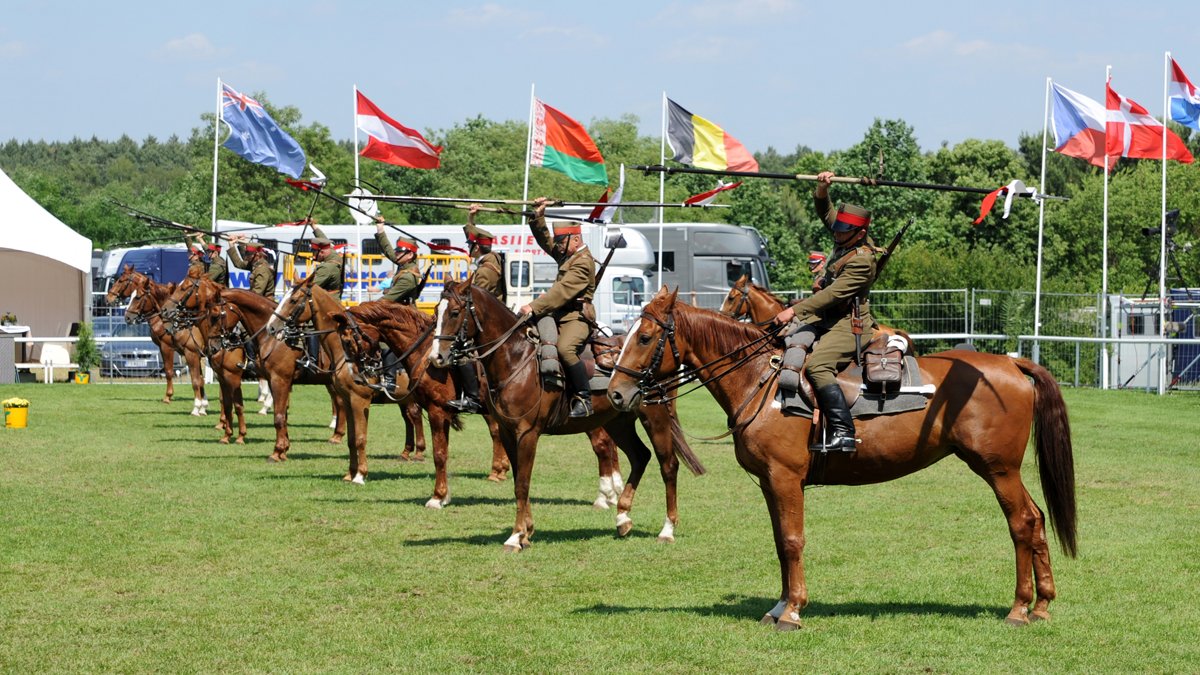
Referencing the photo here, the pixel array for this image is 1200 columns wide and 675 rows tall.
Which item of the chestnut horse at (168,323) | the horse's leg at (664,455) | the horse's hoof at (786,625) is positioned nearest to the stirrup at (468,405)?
the horse's leg at (664,455)

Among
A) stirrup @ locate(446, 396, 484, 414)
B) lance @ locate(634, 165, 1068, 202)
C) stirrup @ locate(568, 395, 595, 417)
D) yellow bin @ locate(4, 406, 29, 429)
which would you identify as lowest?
yellow bin @ locate(4, 406, 29, 429)

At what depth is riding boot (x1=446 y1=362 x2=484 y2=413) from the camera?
51.0ft

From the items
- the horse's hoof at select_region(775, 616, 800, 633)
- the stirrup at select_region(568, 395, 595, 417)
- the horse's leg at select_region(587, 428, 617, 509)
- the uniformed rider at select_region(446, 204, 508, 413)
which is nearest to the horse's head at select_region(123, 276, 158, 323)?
the uniformed rider at select_region(446, 204, 508, 413)

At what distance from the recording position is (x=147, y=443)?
73.5 ft

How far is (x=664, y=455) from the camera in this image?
13891 mm

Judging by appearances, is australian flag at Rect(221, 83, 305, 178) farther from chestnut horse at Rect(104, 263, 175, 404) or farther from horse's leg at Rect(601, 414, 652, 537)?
horse's leg at Rect(601, 414, 652, 537)

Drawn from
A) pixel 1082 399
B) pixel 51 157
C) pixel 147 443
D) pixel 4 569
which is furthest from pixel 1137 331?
pixel 51 157

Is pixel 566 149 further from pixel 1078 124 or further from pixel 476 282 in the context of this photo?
pixel 476 282

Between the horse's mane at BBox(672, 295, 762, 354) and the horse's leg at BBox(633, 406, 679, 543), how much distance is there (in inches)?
133

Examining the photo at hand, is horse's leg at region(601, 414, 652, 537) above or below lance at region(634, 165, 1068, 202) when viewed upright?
below

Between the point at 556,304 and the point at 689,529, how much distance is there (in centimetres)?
268

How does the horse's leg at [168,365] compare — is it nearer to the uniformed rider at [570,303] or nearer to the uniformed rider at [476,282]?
the uniformed rider at [476,282]

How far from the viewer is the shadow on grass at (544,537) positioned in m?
13.3

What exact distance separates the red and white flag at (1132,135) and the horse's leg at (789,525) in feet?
85.8
